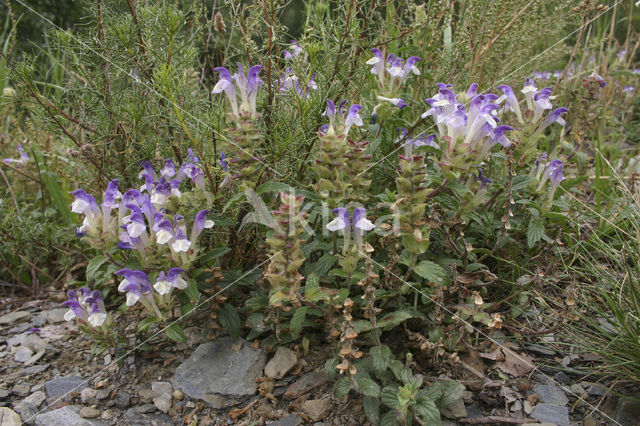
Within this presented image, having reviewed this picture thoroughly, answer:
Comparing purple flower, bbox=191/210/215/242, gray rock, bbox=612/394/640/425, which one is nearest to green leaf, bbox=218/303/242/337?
purple flower, bbox=191/210/215/242

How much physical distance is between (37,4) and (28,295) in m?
4.81

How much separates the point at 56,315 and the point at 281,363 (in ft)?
5.16

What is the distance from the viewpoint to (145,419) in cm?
205

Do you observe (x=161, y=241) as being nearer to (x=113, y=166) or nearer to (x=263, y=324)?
(x=263, y=324)

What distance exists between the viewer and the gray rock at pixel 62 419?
78.5 inches

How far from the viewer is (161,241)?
6.31ft

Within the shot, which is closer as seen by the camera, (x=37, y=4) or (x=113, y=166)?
(x=113, y=166)

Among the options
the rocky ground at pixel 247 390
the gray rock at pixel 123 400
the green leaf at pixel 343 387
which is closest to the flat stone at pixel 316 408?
the rocky ground at pixel 247 390

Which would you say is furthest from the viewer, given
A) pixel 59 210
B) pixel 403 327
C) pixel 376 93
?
pixel 59 210

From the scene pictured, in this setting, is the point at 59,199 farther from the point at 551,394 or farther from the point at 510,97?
the point at 551,394

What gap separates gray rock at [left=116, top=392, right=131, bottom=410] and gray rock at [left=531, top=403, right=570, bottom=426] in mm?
1708

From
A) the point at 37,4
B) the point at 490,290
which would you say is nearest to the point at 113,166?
the point at 490,290

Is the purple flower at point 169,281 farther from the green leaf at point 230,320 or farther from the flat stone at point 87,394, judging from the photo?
the flat stone at point 87,394

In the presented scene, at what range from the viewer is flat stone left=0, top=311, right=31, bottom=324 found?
2.85 m
